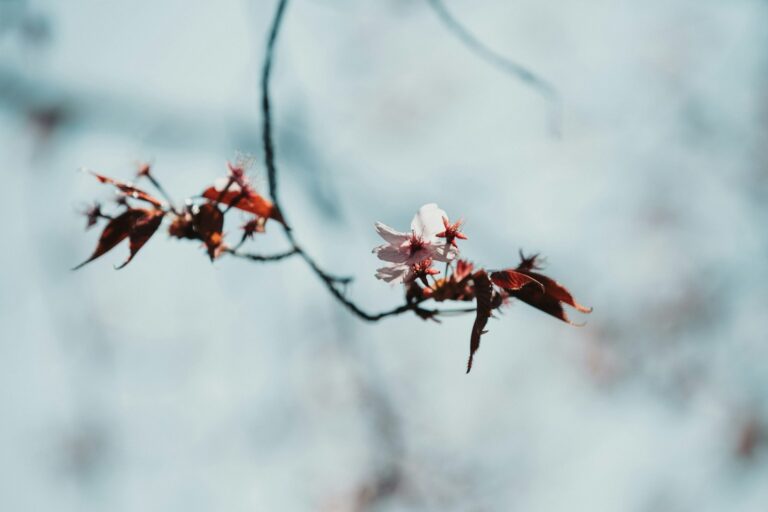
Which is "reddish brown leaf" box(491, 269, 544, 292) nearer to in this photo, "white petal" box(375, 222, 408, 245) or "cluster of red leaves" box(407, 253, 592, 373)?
"cluster of red leaves" box(407, 253, 592, 373)

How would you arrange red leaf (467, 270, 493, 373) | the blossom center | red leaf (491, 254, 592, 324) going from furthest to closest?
1. the blossom center
2. red leaf (491, 254, 592, 324)
3. red leaf (467, 270, 493, 373)

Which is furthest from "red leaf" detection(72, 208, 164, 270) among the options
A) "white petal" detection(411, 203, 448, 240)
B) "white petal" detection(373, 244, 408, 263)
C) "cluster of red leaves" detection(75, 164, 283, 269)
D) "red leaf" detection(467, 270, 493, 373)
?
"red leaf" detection(467, 270, 493, 373)

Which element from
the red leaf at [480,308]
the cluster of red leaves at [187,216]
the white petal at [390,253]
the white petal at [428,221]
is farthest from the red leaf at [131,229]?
the red leaf at [480,308]

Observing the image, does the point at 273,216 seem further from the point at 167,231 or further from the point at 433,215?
the point at 433,215

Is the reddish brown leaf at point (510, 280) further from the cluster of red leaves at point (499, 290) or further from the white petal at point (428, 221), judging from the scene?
the white petal at point (428, 221)

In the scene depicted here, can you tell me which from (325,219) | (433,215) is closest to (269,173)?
(433,215)

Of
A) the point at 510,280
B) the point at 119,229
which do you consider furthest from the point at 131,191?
the point at 510,280
